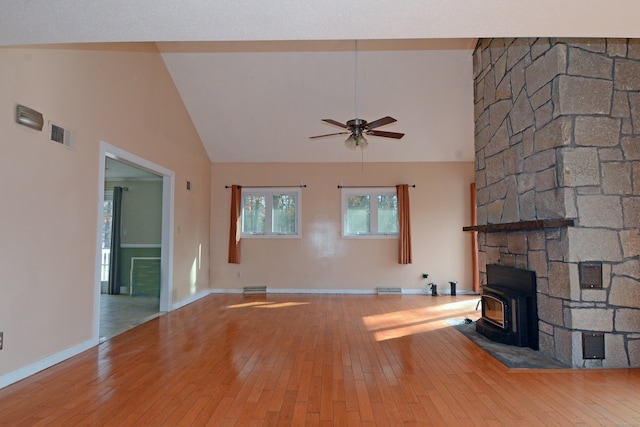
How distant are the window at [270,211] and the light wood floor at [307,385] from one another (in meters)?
3.24

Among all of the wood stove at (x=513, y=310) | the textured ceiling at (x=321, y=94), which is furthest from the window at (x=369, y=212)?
the wood stove at (x=513, y=310)

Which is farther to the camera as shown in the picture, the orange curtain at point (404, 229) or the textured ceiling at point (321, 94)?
the orange curtain at point (404, 229)

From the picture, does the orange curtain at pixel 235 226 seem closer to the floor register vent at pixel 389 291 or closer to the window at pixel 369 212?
the window at pixel 369 212

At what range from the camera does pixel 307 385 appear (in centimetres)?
276

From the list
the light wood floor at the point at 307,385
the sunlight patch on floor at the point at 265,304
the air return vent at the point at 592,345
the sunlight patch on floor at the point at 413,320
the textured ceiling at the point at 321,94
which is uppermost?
the textured ceiling at the point at 321,94

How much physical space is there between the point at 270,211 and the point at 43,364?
15.9 feet

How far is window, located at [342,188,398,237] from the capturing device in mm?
7402

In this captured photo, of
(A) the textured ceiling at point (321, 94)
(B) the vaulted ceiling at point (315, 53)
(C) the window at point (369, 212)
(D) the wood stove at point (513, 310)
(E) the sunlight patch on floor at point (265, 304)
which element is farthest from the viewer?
(C) the window at point (369, 212)

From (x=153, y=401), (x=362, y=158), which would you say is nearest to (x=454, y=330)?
(x=153, y=401)

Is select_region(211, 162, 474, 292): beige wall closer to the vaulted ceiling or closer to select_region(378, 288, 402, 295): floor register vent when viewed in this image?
select_region(378, 288, 402, 295): floor register vent

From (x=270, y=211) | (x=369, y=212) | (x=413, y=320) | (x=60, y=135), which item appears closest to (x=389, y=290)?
(x=369, y=212)

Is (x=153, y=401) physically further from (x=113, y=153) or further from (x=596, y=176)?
(x=596, y=176)

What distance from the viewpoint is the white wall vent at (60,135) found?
126 inches

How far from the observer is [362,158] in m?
7.38
